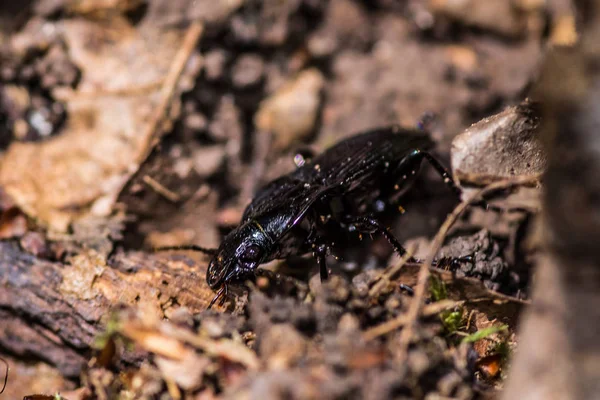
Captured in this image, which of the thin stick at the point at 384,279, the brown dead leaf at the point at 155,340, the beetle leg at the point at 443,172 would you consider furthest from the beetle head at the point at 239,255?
the beetle leg at the point at 443,172

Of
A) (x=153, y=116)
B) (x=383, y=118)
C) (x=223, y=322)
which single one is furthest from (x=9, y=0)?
(x=223, y=322)

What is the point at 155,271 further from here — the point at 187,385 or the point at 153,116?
the point at 153,116

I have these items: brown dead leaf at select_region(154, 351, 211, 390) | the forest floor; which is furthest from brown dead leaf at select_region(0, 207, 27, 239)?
brown dead leaf at select_region(154, 351, 211, 390)

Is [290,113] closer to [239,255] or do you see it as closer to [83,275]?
[239,255]

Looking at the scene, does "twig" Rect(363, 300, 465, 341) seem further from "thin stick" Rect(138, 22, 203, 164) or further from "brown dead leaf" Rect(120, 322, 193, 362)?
"thin stick" Rect(138, 22, 203, 164)

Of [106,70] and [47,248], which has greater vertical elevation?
[106,70]

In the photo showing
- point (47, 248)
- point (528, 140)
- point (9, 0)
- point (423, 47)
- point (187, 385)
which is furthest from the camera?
point (423, 47)
